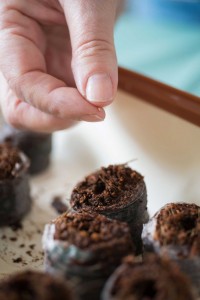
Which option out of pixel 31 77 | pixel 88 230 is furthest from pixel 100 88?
pixel 88 230

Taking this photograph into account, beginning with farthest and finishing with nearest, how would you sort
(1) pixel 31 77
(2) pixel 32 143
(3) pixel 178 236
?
(2) pixel 32 143, (1) pixel 31 77, (3) pixel 178 236

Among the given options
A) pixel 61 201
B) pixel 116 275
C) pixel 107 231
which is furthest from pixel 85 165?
pixel 116 275

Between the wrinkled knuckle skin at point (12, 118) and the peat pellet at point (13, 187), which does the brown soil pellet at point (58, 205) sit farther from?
the wrinkled knuckle skin at point (12, 118)

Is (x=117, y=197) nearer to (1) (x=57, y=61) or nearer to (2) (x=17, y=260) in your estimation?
(2) (x=17, y=260)

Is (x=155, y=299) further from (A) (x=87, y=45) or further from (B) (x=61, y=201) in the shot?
(B) (x=61, y=201)

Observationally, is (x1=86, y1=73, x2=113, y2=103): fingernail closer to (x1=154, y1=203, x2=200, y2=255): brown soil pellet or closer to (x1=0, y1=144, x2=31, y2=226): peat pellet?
(x1=154, y1=203, x2=200, y2=255): brown soil pellet

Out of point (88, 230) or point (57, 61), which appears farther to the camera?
point (57, 61)

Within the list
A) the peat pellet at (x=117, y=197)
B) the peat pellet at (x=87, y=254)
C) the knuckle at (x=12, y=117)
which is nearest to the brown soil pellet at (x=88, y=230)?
the peat pellet at (x=87, y=254)
